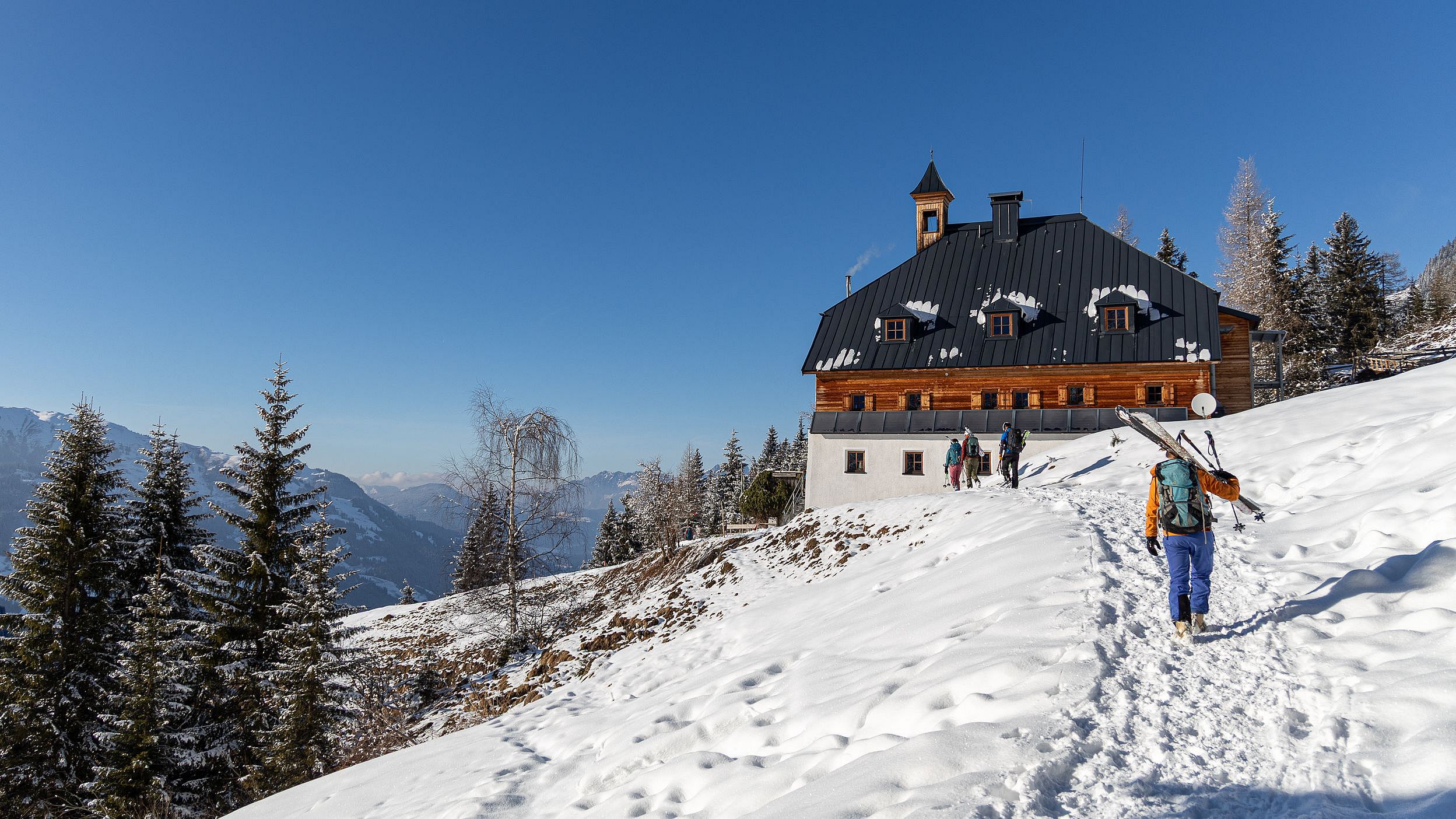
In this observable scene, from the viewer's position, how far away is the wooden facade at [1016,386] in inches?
963

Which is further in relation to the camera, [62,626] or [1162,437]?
[62,626]

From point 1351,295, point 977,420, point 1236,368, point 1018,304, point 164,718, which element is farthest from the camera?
point 1351,295

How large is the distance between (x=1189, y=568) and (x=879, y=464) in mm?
20610

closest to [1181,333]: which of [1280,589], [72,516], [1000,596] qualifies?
[1280,589]

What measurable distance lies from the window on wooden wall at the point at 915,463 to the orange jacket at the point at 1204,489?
19.4 meters

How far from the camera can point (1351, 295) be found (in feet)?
139

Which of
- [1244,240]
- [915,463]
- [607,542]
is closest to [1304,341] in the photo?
[1244,240]

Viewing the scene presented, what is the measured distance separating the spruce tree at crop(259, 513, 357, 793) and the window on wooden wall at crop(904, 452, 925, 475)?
20183 millimetres

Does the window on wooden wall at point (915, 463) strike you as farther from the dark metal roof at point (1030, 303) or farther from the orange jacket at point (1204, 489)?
the orange jacket at point (1204, 489)

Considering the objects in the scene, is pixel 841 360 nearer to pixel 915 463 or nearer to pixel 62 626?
pixel 915 463

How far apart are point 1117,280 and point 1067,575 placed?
23.6 m

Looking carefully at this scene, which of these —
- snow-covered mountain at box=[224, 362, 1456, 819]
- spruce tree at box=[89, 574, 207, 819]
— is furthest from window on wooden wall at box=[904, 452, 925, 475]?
spruce tree at box=[89, 574, 207, 819]

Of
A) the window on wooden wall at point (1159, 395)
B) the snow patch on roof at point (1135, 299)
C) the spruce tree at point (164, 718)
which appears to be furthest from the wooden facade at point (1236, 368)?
the spruce tree at point (164, 718)

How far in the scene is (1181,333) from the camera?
80.3 ft
